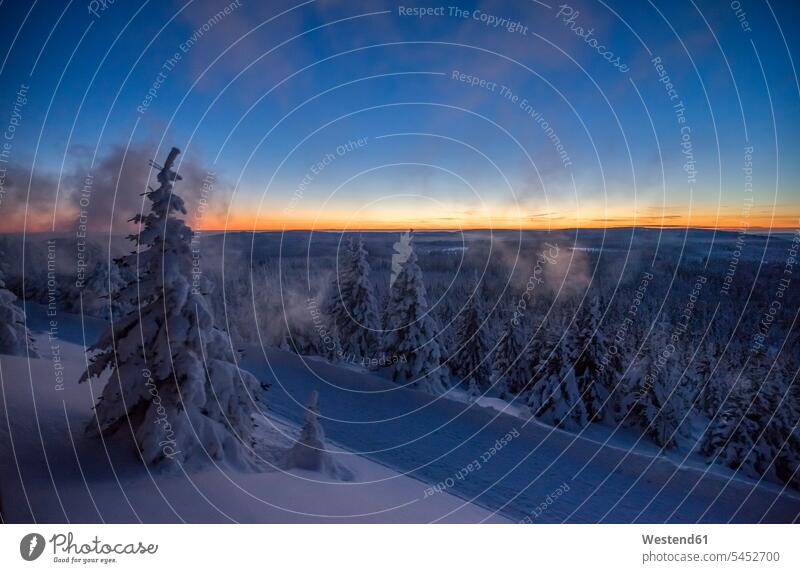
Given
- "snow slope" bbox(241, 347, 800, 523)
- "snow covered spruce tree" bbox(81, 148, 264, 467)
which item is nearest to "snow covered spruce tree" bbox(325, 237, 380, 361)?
"snow slope" bbox(241, 347, 800, 523)

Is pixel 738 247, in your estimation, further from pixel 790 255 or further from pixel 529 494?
pixel 529 494

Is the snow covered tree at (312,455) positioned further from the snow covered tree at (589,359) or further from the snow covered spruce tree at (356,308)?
the snow covered tree at (589,359)

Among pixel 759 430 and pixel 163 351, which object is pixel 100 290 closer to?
pixel 163 351

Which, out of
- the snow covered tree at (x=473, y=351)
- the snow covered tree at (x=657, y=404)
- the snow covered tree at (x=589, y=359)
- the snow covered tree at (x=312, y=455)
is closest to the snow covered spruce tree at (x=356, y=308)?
the snow covered tree at (x=473, y=351)
